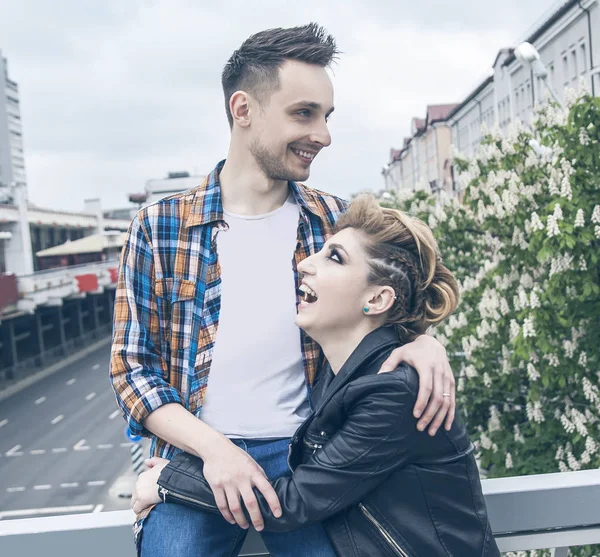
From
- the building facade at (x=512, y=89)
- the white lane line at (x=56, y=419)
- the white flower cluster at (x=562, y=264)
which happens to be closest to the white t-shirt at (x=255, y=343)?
the white flower cluster at (x=562, y=264)

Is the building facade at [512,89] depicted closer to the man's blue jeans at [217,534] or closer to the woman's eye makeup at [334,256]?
the woman's eye makeup at [334,256]

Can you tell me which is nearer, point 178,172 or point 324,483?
point 324,483

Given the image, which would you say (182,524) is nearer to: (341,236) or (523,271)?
(341,236)

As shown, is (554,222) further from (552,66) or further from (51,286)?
(51,286)

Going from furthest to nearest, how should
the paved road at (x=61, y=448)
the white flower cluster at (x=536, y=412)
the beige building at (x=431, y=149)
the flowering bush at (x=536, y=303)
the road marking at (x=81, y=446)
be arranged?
the beige building at (x=431, y=149)
the road marking at (x=81, y=446)
the paved road at (x=61, y=448)
the white flower cluster at (x=536, y=412)
the flowering bush at (x=536, y=303)

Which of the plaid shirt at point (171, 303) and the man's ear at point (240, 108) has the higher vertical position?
the man's ear at point (240, 108)

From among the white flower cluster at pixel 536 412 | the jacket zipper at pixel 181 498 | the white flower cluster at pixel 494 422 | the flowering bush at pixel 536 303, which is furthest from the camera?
the white flower cluster at pixel 494 422

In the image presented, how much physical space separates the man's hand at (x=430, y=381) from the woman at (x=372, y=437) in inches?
0.9

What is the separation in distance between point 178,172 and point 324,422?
10620 cm

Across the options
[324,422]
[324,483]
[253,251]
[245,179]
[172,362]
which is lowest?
[324,483]

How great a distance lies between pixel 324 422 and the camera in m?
1.88

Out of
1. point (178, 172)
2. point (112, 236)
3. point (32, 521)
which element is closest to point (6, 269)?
point (112, 236)

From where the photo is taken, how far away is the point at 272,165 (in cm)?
210

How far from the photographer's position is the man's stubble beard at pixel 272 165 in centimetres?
209
